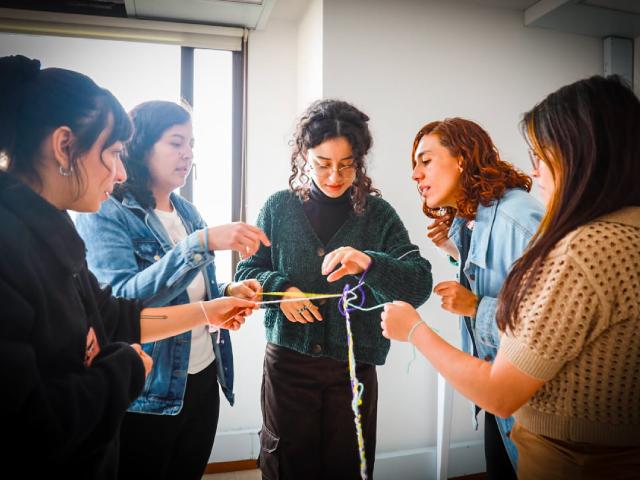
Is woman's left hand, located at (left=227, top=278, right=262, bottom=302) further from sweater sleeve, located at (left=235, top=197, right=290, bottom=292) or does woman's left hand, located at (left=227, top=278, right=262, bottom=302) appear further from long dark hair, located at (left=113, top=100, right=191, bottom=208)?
long dark hair, located at (left=113, top=100, right=191, bottom=208)

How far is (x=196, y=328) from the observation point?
4.87 ft

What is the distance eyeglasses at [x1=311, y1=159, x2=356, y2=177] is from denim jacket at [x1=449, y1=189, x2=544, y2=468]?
0.47m

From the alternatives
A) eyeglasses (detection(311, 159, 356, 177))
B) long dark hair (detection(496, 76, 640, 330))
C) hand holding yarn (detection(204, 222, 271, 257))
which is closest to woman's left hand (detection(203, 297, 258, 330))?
hand holding yarn (detection(204, 222, 271, 257))

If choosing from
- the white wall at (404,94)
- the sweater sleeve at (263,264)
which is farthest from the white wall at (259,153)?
the sweater sleeve at (263,264)

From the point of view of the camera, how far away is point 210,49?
2.62 meters

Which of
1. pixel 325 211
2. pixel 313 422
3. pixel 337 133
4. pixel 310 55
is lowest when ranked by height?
pixel 313 422

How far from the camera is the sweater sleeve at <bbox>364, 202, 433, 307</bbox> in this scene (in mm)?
1419

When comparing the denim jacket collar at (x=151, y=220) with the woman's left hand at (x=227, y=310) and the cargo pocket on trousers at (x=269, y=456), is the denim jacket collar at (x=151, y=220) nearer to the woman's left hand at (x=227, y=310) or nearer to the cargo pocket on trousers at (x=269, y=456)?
the woman's left hand at (x=227, y=310)

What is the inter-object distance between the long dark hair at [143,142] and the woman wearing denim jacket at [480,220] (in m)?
0.92

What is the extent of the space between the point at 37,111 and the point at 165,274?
0.57m

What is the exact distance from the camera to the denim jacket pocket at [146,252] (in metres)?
1.35

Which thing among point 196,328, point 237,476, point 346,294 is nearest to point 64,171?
point 196,328

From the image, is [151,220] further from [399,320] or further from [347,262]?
[399,320]

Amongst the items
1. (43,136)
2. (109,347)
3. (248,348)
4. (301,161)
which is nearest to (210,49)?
(301,161)
